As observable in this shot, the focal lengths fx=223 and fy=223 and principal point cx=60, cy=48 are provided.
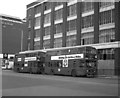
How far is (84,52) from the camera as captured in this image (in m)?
31.7

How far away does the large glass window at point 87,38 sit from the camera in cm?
4532

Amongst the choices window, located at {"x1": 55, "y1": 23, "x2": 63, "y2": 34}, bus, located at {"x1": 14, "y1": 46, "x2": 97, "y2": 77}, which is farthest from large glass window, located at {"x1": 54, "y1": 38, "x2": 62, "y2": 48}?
bus, located at {"x1": 14, "y1": 46, "x2": 97, "y2": 77}

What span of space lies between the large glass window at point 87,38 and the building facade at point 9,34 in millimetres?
46623

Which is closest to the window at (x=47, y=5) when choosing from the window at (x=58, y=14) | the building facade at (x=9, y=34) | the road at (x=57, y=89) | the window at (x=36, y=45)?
the window at (x=58, y=14)

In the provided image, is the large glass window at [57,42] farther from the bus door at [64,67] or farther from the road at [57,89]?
the road at [57,89]

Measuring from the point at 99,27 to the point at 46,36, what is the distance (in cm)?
1986

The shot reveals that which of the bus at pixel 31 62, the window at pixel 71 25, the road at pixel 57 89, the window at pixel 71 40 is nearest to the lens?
the road at pixel 57 89

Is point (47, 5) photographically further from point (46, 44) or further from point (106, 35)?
point (106, 35)

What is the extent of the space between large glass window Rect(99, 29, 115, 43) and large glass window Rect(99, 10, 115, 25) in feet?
5.58

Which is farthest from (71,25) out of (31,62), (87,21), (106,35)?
(31,62)

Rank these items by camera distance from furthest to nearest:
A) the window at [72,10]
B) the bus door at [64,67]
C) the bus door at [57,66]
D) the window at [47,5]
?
the window at [47,5], the window at [72,10], the bus door at [57,66], the bus door at [64,67]

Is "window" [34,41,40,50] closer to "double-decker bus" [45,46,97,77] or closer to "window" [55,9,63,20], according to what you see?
"window" [55,9,63,20]

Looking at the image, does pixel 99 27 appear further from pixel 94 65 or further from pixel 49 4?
pixel 49 4

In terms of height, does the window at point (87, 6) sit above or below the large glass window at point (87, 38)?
above
